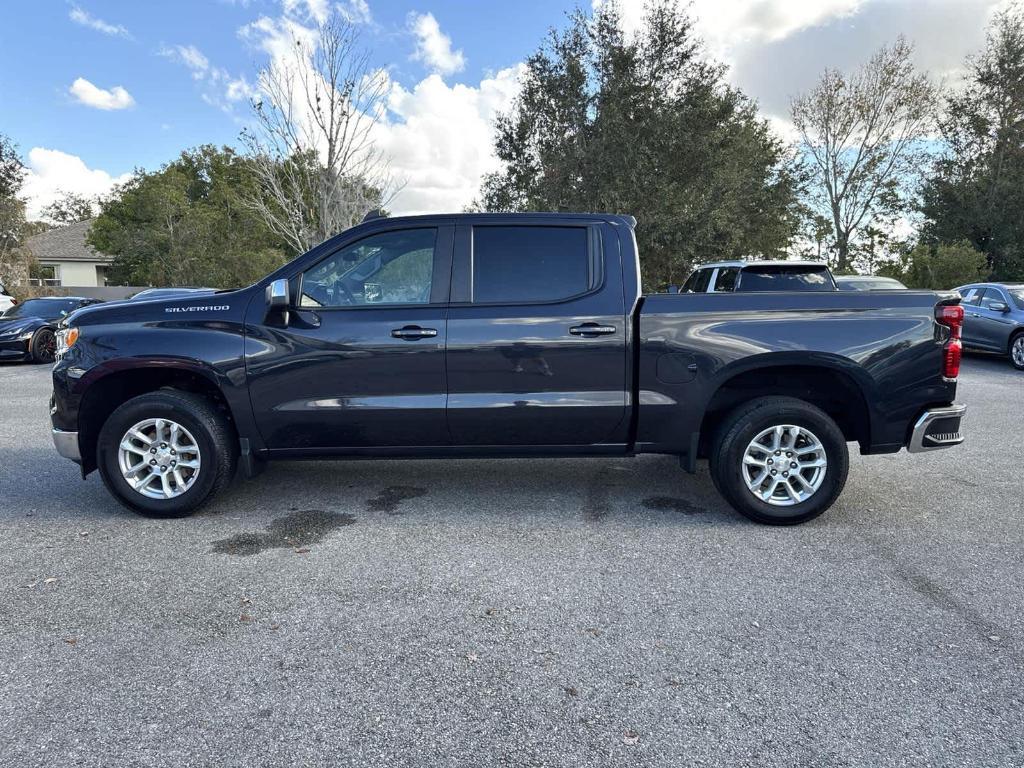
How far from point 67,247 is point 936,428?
54155 millimetres

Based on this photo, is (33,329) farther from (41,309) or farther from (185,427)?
(185,427)

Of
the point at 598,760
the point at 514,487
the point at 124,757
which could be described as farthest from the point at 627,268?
the point at 124,757

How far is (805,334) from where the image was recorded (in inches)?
169

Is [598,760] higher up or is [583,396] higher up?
[583,396]

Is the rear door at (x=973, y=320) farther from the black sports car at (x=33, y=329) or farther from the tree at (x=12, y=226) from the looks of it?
the tree at (x=12, y=226)

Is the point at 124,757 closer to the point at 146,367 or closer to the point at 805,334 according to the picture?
the point at 146,367

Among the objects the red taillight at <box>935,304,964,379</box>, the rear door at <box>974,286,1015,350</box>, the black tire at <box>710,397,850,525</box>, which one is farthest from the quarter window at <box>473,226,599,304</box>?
the rear door at <box>974,286,1015,350</box>

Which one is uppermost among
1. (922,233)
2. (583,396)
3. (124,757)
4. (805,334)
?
(922,233)

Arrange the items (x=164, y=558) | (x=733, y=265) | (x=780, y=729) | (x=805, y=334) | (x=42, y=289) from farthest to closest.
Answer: (x=42, y=289) < (x=733, y=265) < (x=805, y=334) < (x=164, y=558) < (x=780, y=729)

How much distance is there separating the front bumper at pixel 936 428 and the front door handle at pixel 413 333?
3107 mm

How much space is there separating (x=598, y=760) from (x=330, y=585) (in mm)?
1777

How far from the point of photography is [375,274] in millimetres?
4461

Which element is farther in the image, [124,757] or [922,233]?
[922,233]

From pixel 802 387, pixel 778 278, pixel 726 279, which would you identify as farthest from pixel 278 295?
pixel 778 278
